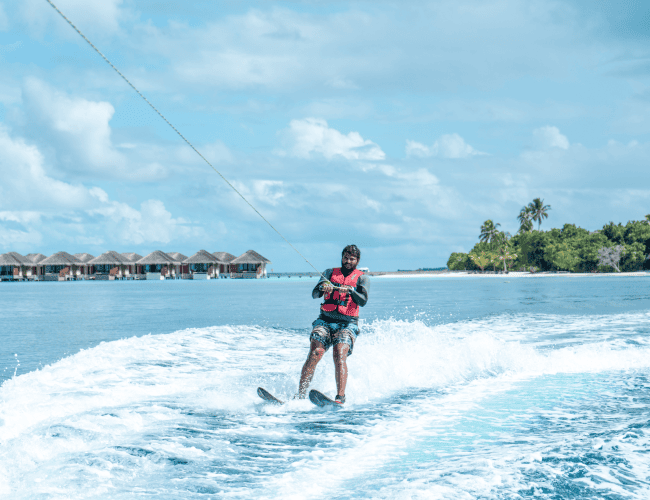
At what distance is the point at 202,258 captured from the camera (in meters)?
86.8

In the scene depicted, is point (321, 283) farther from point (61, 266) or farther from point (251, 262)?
point (61, 266)

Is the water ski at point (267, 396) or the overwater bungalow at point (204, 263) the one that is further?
the overwater bungalow at point (204, 263)

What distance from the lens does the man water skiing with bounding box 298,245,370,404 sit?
655cm

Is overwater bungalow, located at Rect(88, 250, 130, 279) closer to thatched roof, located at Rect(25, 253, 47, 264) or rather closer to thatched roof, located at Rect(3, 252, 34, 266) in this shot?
thatched roof, located at Rect(25, 253, 47, 264)

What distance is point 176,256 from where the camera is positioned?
94438 mm

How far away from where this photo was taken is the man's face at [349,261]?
6.74 m

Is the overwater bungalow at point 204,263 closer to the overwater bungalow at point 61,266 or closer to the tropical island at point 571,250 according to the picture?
the overwater bungalow at point 61,266

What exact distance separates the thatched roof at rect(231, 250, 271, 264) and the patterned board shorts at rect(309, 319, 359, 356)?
256ft

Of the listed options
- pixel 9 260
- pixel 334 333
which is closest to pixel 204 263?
pixel 9 260

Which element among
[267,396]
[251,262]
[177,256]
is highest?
[177,256]

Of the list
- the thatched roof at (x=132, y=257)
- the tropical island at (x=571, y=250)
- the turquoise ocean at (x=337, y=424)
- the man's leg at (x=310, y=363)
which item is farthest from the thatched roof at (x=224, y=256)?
the man's leg at (x=310, y=363)

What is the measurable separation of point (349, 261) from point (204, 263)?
275 ft

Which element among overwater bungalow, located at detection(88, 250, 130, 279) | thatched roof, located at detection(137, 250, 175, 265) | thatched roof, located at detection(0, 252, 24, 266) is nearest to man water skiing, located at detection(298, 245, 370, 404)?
thatched roof, located at detection(137, 250, 175, 265)

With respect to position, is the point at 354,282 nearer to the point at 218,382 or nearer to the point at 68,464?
the point at 218,382
